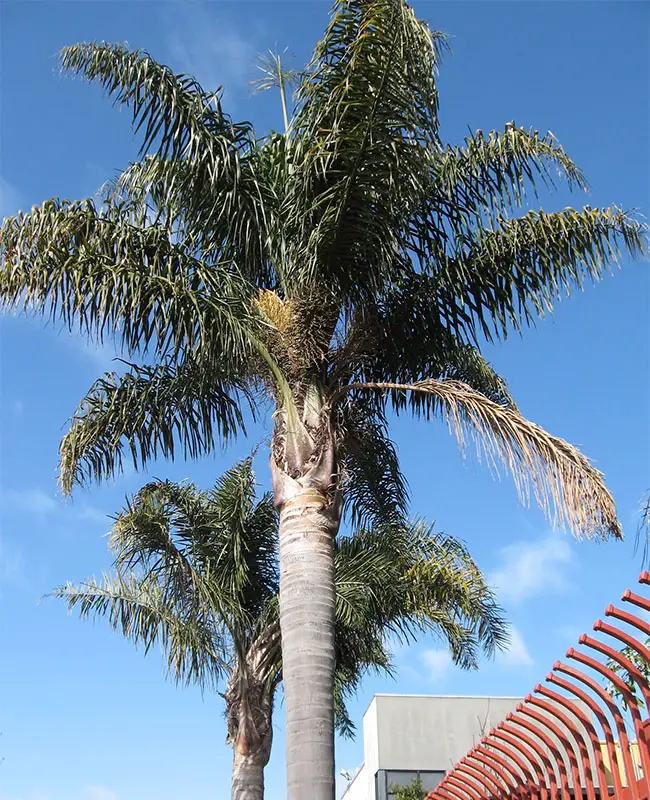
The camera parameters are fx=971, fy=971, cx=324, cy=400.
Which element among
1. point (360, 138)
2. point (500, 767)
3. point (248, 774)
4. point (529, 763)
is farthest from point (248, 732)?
point (360, 138)

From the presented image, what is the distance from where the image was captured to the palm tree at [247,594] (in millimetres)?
13094

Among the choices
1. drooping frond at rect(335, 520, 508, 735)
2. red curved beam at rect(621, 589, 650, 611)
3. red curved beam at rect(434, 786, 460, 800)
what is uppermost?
drooping frond at rect(335, 520, 508, 735)

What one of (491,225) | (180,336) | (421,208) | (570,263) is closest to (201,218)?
(180,336)

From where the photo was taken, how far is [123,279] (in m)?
9.26

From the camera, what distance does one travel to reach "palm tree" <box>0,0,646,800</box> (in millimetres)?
8688

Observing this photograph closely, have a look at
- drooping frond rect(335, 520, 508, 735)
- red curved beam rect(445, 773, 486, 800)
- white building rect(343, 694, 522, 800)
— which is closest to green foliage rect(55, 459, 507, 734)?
drooping frond rect(335, 520, 508, 735)

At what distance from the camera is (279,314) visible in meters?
9.63

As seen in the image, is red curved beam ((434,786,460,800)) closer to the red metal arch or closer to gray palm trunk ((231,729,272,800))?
the red metal arch

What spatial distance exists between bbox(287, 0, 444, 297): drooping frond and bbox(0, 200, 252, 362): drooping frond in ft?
2.93

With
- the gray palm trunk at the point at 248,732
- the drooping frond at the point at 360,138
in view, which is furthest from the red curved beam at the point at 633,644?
the gray palm trunk at the point at 248,732

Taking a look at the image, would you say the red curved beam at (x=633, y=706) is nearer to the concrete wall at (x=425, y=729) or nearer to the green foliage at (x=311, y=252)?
the green foliage at (x=311, y=252)

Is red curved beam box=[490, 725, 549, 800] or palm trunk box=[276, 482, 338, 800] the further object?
palm trunk box=[276, 482, 338, 800]

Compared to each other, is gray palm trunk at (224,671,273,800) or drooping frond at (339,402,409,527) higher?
drooping frond at (339,402,409,527)

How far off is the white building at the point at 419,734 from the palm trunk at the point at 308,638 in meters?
18.5
